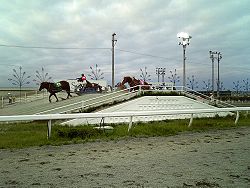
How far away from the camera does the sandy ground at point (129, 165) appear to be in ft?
16.4

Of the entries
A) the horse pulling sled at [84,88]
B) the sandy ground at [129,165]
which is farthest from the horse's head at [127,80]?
the sandy ground at [129,165]

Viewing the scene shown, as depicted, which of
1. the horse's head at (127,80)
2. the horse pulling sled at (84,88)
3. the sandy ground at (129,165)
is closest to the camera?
the sandy ground at (129,165)

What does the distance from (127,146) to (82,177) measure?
3.90 metres

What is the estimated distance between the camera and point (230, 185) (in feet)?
15.9

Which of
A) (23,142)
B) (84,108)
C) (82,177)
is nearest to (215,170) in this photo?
(82,177)

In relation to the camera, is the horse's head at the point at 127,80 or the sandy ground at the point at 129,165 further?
the horse's head at the point at 127,80

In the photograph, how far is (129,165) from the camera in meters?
6.34

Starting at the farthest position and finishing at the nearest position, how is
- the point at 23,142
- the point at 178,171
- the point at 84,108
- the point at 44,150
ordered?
the point at 84,108 → the point at 23,142 → the point at 44,150 → the point at 178,171

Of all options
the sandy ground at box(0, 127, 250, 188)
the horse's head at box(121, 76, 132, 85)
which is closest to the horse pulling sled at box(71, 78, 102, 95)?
the horse's head at box(121, 76, 132, 85)

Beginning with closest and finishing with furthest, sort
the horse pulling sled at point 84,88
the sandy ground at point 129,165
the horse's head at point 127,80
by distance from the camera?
the sandy ground at point 129,165
the horse's head at point 127,80
the horse pulling sled at point 84,88

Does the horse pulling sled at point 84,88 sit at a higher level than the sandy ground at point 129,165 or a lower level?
higher

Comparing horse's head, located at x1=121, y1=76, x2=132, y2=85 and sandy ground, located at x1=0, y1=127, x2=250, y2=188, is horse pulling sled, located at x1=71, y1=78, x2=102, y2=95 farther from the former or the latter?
sandy ground, located at x1=0, y1=127, x2=250, y2=188

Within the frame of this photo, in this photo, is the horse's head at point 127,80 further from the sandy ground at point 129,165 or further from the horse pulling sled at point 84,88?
the sandy ground at point 129,165

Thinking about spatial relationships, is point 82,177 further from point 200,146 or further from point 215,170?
point 200,146
